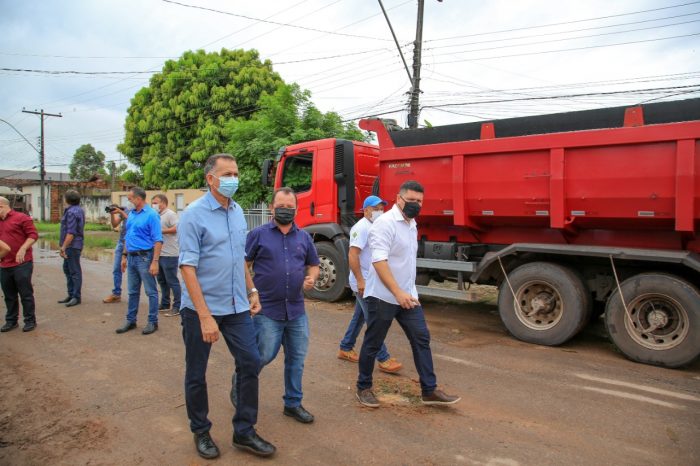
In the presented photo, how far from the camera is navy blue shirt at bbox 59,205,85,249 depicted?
24.8 ft

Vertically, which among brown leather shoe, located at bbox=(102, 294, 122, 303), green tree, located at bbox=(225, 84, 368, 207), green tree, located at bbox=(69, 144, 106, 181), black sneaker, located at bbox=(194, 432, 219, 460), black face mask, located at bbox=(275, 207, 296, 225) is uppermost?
green tree, located at bbox=(69, 144, 106, 181)

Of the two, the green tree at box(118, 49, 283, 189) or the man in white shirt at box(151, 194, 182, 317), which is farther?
the green tree at box(118, 49, 283, 189)

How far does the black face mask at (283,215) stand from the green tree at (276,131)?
35.1 ft

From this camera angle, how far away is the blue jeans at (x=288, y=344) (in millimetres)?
3424

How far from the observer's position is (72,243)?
7.64 m

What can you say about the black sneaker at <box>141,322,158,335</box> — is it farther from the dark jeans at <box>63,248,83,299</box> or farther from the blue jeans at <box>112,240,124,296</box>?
the dark jeans at <box>63,248,83,299</box>

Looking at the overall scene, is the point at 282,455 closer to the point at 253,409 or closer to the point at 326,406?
the point at 253,409

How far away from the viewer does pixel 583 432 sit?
136 inches

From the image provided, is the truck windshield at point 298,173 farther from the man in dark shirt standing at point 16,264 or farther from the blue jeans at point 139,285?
the man in dark shirt standing at point 16,264

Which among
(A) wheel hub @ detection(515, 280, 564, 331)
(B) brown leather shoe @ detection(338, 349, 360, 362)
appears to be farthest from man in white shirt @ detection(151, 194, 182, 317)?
(A) wheel hub @ detection(515, 280, 564, 331)

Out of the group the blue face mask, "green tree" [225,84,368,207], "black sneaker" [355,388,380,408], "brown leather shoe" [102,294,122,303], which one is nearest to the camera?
the blue face mask

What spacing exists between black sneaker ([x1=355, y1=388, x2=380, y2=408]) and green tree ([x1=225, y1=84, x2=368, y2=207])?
10.8 metres

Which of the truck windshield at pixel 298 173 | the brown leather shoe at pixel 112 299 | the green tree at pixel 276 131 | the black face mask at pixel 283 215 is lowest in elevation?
the brown leather shoe at pixel 112 299

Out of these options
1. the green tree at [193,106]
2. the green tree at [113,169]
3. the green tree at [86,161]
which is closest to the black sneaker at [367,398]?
the green tree at [193,106]
